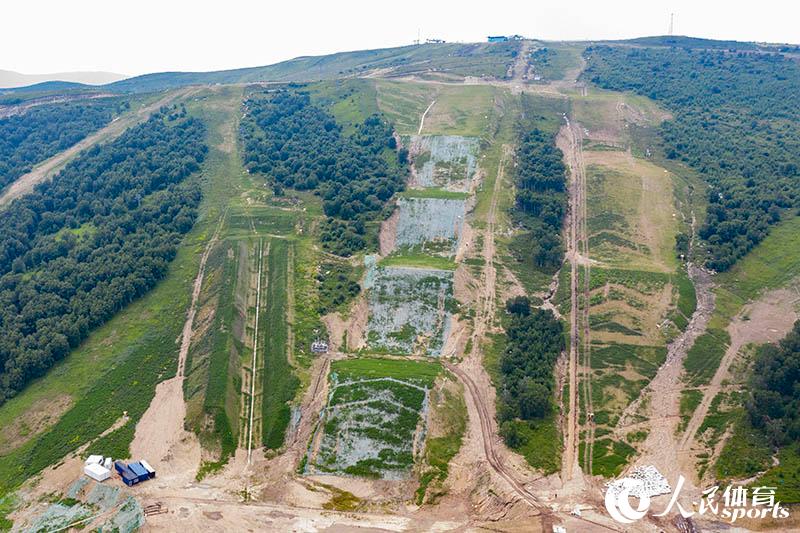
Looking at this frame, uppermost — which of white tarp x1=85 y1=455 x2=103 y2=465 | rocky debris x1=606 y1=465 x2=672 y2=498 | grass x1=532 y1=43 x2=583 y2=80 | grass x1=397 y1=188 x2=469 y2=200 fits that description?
grass x1=532 y1=43 x2=583 y2=80

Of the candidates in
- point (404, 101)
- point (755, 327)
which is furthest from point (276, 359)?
point (404, 101)

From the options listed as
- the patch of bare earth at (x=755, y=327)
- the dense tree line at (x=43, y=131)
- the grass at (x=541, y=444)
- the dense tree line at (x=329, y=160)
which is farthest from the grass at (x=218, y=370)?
the dense tree line at (x=43, y=131)

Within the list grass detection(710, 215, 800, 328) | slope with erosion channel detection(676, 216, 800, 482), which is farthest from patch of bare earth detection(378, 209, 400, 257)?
grass detection(710, 215, 800, 328)

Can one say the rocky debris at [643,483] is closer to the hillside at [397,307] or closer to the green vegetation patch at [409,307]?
the hillside at [397,307]

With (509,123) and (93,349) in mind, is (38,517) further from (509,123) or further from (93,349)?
(509,123)

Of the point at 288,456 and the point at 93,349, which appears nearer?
the point at 288,456

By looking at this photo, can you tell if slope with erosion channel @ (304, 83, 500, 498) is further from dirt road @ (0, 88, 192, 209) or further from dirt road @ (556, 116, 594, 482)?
dirt road @ (0, 88, 192, 209)

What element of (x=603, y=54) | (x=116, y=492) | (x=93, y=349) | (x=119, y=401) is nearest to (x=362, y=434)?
(x=116, y=492)
